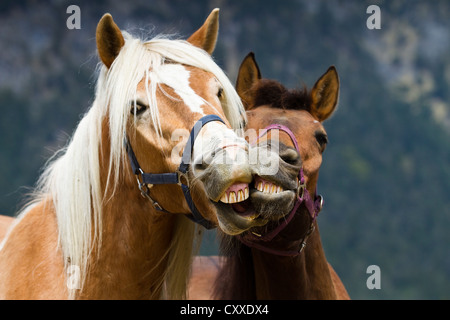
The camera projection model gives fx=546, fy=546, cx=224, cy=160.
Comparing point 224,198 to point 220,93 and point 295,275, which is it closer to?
point 220,93

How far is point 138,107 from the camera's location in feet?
6.96

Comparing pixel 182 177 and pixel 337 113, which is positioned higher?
pixel 337 113

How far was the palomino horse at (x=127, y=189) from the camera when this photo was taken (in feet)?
6.85

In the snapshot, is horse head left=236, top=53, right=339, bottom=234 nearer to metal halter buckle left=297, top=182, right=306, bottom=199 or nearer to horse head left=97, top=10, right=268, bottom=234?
metal halter buckle left=297, top=182, right=306, bottom=199

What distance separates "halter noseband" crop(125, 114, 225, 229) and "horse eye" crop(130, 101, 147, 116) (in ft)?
0.42

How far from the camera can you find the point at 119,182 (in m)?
2.27

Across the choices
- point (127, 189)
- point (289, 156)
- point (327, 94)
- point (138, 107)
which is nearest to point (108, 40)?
point (138, 107)

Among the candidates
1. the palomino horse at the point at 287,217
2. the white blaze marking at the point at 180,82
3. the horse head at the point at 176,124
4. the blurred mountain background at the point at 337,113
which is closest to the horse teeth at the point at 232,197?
the horse head at the point at 176,124

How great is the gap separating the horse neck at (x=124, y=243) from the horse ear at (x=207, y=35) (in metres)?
0.69

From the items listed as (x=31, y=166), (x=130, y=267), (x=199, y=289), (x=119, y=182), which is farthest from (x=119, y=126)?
(x=31, y=166)

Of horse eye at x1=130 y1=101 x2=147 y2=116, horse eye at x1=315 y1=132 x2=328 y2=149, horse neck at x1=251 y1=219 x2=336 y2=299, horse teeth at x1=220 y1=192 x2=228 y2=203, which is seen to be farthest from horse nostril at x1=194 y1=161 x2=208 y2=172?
horse eye at x1=315 y1=132 x2=328 y2=149

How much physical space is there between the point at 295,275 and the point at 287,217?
17.6 inches

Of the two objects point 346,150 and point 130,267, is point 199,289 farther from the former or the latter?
point 346,150
